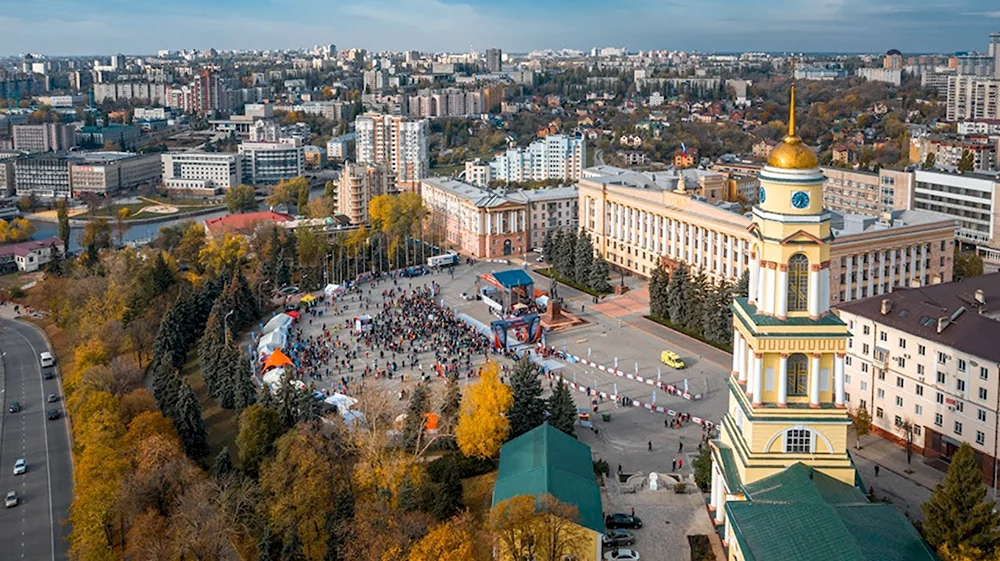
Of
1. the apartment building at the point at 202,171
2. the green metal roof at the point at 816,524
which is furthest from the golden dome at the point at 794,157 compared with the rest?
the apartment building at the point at 202,171

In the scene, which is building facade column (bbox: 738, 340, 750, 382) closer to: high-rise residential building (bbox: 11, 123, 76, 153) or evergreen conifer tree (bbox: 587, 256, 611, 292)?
evergreen conifer tree (bbox: 587, 256, 611, 292)

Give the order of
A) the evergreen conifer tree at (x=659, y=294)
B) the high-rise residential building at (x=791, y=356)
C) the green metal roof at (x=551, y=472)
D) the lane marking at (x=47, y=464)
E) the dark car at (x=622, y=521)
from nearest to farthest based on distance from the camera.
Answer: the high-rise residential building at (x=791, y=356) → the green metal roof at (x=551, y=472) → the dark car at (x=622, y=521) → the lane marking at (x=47, y=464) → the evergreen conifer tree at (x=659, y=294)

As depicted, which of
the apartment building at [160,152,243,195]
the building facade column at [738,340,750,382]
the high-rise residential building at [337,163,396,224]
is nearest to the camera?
the building facade column at [738,340,750,382]

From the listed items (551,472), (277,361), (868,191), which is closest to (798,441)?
(551,472)

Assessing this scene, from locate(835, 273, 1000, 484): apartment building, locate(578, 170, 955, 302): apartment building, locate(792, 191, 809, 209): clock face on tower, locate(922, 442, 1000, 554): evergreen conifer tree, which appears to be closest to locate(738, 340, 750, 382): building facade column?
locate(792, 191, 809, 209): clock face on tower

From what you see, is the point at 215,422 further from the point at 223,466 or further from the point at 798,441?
the point at 798,441

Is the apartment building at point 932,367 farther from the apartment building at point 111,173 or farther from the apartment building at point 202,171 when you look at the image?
the apartment building at point 111,173
